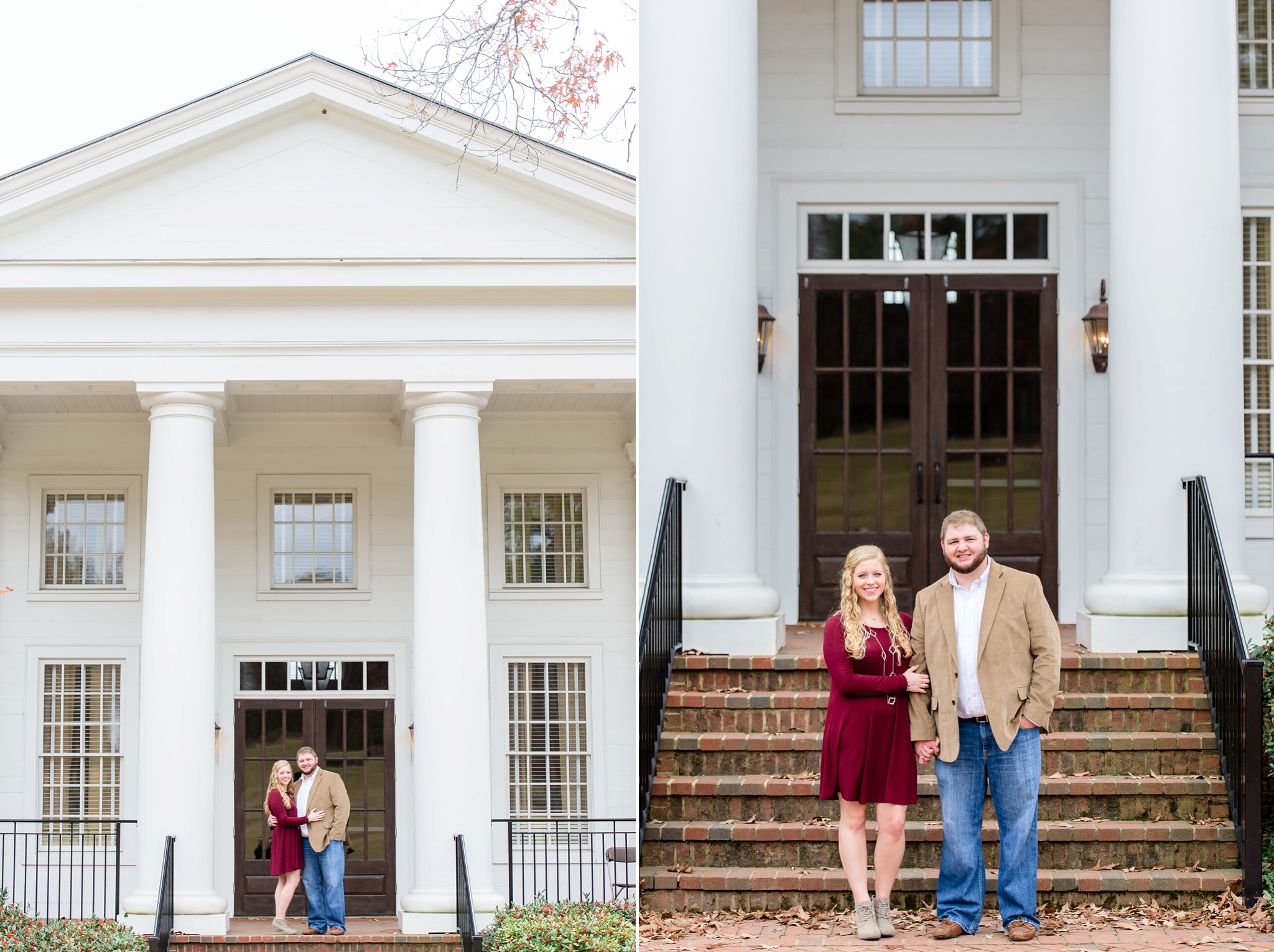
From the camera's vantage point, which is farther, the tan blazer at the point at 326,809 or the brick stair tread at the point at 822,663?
the tan blazer at the point at 326,809

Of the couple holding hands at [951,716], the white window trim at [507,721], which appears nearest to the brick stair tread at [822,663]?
the couple holding hands at [951,716]

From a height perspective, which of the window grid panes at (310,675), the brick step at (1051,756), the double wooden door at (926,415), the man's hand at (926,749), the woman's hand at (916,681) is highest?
the double wooden door at (926,415)

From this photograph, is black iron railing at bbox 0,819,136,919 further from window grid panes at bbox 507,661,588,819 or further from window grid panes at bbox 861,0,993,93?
window grid panes at bbox 861,0,993,93

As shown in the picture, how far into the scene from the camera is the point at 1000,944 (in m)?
4.04

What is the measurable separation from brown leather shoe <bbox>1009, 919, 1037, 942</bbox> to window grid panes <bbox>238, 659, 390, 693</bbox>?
7.73 meters

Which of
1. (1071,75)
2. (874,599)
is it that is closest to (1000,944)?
(874,599)

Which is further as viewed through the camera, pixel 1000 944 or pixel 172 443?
pixel 172 443

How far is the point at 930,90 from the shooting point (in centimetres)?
768

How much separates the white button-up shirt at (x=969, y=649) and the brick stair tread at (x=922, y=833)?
2.66ft

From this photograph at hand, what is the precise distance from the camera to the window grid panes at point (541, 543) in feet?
30.9

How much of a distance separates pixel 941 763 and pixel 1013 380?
4.03m

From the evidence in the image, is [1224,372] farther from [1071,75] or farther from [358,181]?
[358,181]

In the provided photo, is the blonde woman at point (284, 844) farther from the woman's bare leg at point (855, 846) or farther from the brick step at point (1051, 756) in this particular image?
the woman's bare leg at point (855, 846)

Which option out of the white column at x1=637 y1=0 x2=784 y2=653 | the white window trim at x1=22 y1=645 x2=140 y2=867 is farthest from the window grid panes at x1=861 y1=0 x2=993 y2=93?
the white window trim at x1=22 y1=645 x2=140 y2=867
